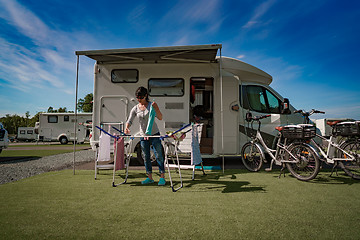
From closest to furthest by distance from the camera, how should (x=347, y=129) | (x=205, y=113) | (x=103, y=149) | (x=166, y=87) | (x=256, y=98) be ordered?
(x=347, y=129), (x=103, y=149), (x=166, y=87), (x=256, y=98), (x=205, y=113)

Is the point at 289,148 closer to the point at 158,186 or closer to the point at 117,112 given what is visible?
the point at 158,186

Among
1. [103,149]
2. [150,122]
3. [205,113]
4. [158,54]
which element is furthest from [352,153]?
[103,149]

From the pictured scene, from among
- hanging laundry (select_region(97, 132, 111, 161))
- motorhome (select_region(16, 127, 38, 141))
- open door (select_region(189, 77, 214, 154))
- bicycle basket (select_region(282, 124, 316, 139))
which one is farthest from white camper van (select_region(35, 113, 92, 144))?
bicycle basket (select_region(282, 124, 316, 139))

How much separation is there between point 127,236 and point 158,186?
1.73m

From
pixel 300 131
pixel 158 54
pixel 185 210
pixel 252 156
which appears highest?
pixel 158 54

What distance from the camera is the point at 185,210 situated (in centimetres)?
246

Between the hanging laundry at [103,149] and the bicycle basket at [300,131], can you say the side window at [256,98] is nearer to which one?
the bicycle basket at [300,131]

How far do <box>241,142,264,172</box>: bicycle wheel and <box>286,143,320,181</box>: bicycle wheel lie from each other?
745 millimetres

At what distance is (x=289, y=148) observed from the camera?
397 centimetres

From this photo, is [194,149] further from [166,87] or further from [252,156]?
[166,87]

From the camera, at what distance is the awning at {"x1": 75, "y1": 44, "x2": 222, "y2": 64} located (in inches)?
180

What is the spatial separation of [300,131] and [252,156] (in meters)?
1.27

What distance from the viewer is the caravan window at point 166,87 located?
544cm

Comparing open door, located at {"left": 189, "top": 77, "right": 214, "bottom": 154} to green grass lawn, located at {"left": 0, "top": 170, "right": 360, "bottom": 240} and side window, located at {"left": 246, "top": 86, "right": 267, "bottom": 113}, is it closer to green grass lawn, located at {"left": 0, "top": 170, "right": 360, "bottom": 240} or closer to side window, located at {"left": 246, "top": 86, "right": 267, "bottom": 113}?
side window, located at {"left": 246, "top": 86, "right": 267, "bottom": 113}
